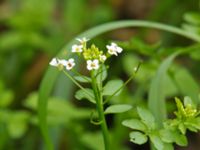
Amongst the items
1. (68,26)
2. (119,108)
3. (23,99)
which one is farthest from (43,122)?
(68,26)

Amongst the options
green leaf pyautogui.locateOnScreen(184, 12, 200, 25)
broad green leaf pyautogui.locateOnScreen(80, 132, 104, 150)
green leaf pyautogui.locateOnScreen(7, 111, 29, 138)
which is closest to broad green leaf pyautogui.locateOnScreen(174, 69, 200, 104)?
green leaf pyautogui.locateOnScreen(184, 12, 200, 25)

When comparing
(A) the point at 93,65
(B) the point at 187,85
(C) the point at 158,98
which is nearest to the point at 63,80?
(B) the point at 187,85

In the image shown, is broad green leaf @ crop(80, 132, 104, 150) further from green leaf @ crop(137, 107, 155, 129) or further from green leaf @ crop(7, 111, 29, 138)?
green leaf @ crop(137, 107, 155, 129)

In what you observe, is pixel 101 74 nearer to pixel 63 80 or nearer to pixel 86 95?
pixel 86 95

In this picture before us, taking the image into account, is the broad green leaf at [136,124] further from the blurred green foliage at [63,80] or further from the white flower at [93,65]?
the blurred green foliage at [63,80]

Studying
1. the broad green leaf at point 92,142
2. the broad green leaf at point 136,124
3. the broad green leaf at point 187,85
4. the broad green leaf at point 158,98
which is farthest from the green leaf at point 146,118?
the broad green leaf at point 92,142

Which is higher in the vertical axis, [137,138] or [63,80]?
[63,80]
